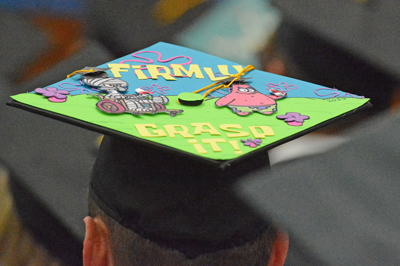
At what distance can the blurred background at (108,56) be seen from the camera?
5.54 feet

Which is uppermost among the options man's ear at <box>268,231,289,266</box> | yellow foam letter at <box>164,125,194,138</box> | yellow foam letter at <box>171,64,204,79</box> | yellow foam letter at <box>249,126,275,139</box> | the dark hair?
yellow foam letter at <box>164,125,194,138</box>

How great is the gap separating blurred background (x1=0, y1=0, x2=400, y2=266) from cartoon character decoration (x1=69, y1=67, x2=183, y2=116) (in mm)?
898

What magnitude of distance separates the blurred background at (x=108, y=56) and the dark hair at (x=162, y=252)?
2.73 ft

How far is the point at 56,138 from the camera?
179 centimetres

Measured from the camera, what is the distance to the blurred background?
169 centimetres

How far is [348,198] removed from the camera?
5.03ft

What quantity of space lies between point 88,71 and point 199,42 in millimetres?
1058

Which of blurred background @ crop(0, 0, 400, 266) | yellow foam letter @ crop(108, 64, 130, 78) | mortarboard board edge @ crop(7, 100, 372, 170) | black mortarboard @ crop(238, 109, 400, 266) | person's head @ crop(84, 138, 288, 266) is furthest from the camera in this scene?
blurred background @ crop(0, 0, 400, 266)

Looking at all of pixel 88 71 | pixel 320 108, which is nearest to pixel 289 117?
pixel 320 108

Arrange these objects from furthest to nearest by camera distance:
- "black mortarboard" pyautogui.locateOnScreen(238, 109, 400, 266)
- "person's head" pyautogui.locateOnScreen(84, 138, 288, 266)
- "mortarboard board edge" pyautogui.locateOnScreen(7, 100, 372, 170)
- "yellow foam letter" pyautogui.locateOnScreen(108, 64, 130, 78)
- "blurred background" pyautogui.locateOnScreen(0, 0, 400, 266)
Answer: "blurred background" pyautogui.locateOnScreen(0, 0, 400, 266) → "black mortarboard" pyautogui.locateOnScreen(238, 109, 400, 266) → "yellow foam letter" pyautogui.locateOnScreen(108, 64, 130, 78) → "person's head" pyautogui.locateOnScreen(84, 138, 288, 266) → "mortarboard board edge" pyautogui.locateOnScreen(7, 100, 372, 170)

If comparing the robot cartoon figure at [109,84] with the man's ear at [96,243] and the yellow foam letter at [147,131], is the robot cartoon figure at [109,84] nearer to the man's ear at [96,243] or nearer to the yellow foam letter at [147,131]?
the yellow foam letter at [147,131]

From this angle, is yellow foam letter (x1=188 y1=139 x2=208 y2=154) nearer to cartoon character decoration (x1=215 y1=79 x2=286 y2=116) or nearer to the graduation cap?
the graduation cap

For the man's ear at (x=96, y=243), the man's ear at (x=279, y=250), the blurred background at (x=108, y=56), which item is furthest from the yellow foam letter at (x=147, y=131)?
the blurred background at (x=108, y=56)

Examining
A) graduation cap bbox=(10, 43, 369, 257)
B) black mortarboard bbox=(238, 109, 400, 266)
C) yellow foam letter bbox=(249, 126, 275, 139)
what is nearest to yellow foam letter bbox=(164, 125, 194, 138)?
graduation cap bbox=(10, 43, 369, 257)
